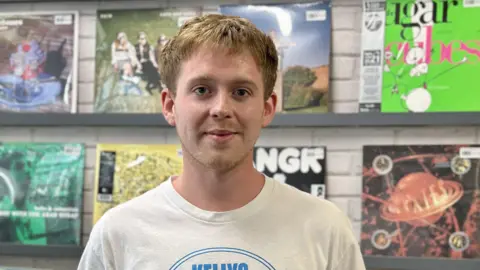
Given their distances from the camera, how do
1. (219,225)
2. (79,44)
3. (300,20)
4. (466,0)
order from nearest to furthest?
1. (219,225)
2. (466,0)
3. (300,20)
4. (79,44)

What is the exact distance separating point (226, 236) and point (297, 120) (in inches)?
31.8

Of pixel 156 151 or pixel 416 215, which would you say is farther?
pixel 156 151

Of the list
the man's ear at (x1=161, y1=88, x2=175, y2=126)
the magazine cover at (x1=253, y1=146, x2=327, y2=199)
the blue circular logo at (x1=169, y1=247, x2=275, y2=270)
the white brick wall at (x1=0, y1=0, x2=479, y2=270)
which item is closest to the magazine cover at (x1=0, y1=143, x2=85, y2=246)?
the white brick wall at (x1=0, y1=0, x2=479, y2=270)

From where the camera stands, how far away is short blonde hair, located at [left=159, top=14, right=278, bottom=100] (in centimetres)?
95

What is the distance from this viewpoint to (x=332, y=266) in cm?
100

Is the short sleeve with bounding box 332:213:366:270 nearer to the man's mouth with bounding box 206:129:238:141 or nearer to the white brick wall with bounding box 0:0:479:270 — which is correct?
the man's mouth with bounding box 206:129:238:141

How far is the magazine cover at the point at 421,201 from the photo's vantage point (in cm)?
159

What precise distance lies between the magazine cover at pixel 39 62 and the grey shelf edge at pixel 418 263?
1.22 m

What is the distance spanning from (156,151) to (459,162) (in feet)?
3.46

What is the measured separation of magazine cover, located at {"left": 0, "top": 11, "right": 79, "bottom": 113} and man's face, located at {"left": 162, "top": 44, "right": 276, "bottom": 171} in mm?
1043

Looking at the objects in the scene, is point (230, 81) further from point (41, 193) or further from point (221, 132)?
point (41, 193)

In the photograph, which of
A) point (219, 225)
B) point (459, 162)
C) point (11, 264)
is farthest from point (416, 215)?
point (11, 264)

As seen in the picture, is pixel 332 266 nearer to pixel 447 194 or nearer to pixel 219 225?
pixel 219 225

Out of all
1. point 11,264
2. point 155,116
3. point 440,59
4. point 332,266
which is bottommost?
point 11,264
